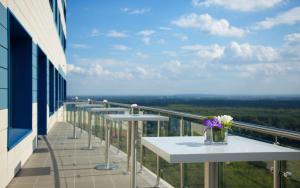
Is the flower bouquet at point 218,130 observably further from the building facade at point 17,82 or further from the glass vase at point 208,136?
the building facade at point 17,82

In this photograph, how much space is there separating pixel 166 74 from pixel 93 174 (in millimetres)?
16665

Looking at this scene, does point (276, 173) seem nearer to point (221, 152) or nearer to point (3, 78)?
point (221, 152)

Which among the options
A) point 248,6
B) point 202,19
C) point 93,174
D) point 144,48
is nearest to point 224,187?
point 93,174

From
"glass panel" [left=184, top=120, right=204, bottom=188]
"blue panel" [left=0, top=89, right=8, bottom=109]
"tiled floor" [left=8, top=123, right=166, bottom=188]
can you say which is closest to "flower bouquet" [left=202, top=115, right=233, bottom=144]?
"glass panel" [left=184, top=120, right=204, bottom=188]

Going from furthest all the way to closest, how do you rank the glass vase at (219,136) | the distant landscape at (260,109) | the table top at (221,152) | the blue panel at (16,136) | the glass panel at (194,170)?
the distant landscape at (260,109)
the blue panel at (16,136)
the glass panel at (194,170)
the glass vase at (219,136)
the table top at (221,152)

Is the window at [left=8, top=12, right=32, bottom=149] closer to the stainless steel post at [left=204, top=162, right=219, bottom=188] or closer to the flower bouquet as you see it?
the flower bouquet

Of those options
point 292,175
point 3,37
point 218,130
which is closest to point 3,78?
point 3,37

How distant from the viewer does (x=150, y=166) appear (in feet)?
20.4

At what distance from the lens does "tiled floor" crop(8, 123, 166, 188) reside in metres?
5.71

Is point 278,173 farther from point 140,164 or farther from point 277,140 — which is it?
point 140,164

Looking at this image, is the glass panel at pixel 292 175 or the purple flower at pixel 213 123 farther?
the purple flower at pixel 213 123

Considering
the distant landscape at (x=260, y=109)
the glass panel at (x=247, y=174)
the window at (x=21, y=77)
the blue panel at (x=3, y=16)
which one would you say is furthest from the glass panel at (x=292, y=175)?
the window at (x=21, y=77)

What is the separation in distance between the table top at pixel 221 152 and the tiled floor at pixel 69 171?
9.34ft

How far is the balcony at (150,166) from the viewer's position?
2945 mm
